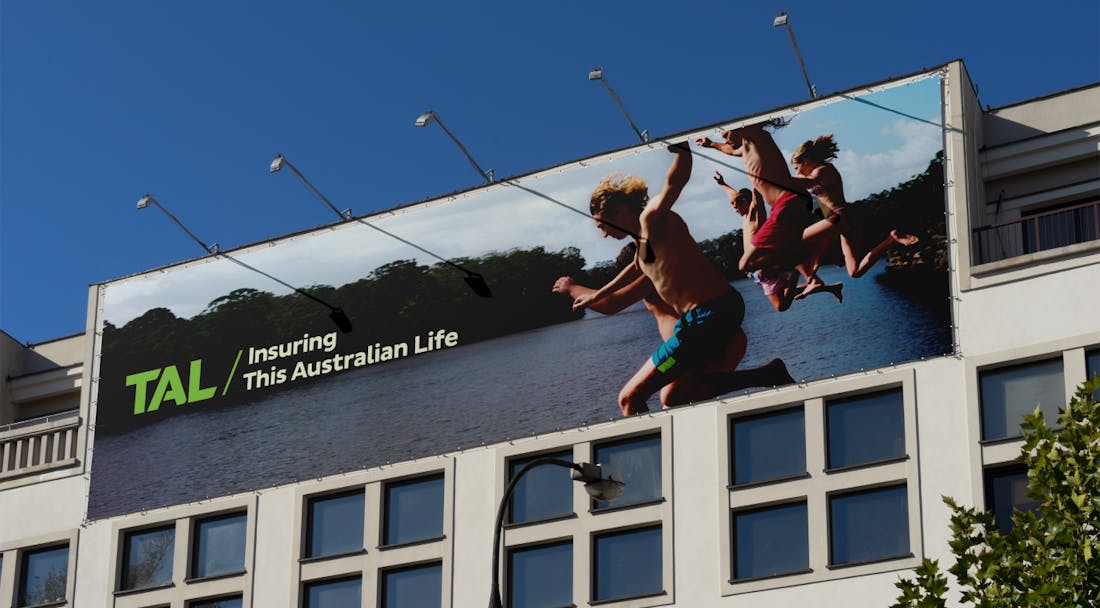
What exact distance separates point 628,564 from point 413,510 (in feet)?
22.9

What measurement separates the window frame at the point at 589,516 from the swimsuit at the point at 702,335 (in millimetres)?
1478

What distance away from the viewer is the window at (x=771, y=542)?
45719 millimetres

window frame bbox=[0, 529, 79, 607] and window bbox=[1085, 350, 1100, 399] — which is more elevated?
window bbox=[1085, 350, 1100, 399]

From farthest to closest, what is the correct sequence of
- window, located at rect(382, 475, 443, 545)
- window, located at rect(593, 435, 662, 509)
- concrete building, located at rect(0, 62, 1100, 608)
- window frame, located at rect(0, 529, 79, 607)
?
window frame, located at rect(0, 529, 79, 607), window, located at rect(382, 475, 443, 545), window, located at rect(593, 435, 662, 509), concrete building, located at rect(0, 62, 1100, 608)

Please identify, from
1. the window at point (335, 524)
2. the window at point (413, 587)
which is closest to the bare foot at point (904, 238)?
the window at point (413, 587)

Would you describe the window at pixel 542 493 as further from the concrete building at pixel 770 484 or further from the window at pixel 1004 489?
the window at pixel 1004 489

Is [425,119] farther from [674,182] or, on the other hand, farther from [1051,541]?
[1051,541]

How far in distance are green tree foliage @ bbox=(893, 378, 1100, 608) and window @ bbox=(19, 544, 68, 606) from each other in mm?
34829

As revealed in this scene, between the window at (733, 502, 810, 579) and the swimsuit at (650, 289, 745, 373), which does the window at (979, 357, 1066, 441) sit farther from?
the swimsuit at (650, 289, 745, 373)

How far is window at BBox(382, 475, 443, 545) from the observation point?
Result: 168 feet

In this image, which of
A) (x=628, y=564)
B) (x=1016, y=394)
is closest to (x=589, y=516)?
(x=628, y=564)

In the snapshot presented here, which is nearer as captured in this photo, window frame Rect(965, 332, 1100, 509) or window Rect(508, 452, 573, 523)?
window frame Rect(965, 332, 1100, 509)

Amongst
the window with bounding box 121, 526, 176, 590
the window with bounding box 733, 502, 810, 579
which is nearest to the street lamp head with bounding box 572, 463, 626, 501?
the window with bounding box 733, 502, 810, 579

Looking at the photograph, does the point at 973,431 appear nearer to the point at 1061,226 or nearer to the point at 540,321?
the point at 1061,226
